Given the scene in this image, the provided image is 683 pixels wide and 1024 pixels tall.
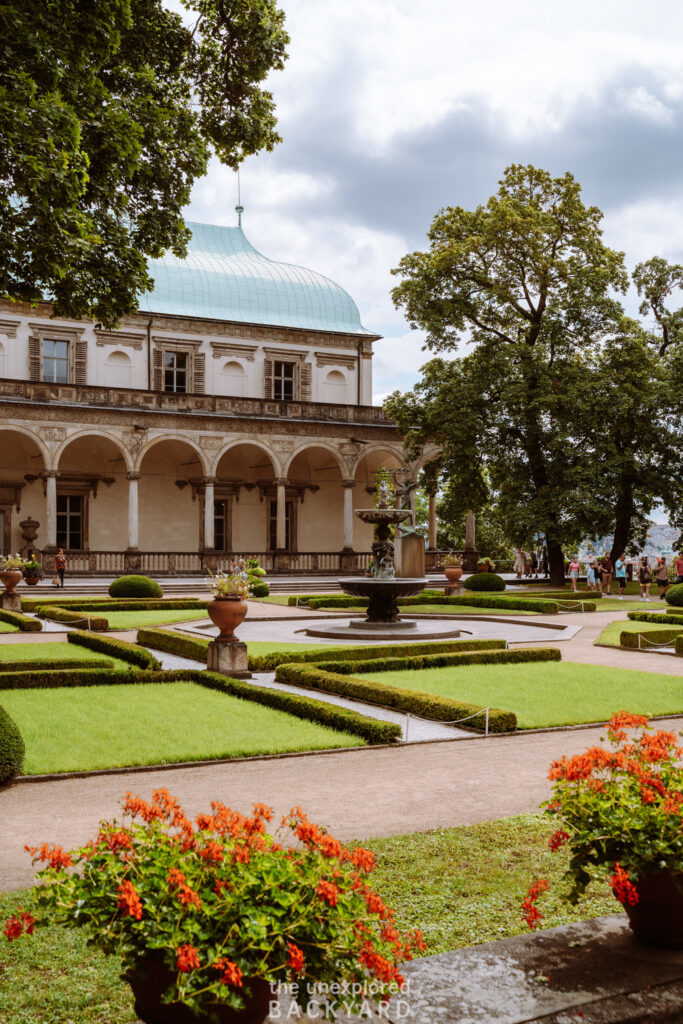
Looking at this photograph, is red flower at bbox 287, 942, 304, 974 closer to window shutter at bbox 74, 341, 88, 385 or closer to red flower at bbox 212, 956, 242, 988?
red flower at bbox 212, 956, 242, 988

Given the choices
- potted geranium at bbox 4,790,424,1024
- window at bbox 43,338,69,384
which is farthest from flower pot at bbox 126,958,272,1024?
window at bbox 43,338,69,384

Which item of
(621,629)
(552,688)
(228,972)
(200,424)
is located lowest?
(621,629)

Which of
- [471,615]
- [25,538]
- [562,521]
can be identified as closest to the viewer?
[471,615]

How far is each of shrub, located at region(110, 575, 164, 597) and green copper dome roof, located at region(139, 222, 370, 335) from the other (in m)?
18.4

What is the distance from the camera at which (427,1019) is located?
3234 mm

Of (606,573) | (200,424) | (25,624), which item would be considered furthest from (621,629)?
(200,424)

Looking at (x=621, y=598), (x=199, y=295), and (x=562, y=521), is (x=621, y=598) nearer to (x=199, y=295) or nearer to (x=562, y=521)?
(x=562, y=521)

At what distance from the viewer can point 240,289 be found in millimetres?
47312

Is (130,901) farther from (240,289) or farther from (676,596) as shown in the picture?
(240,289)

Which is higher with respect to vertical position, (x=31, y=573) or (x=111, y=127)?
(x=111, y=127)

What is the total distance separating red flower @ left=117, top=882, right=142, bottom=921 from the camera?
2973 millimetres

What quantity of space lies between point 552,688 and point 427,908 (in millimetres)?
8745

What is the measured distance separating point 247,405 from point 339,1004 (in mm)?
39784

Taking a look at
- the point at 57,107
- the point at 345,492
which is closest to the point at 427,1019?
the point at 57,107
